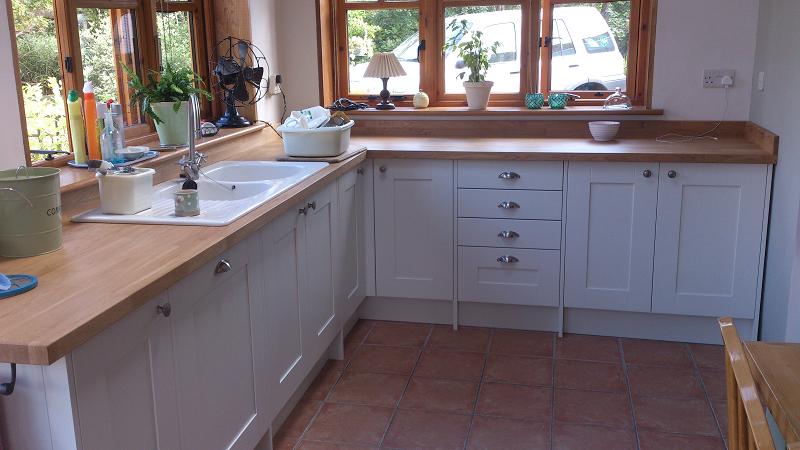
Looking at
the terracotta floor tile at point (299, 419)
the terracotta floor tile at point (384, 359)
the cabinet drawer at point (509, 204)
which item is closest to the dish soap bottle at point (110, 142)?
the terracotta floor tile at point (299, 419)

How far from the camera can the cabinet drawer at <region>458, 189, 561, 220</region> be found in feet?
11.1

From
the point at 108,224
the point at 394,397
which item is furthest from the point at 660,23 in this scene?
the point at 108,224

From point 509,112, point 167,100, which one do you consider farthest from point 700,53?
point 167,100

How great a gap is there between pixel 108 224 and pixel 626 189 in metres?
2.14

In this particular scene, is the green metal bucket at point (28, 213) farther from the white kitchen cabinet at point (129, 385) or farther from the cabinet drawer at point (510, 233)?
the cabinet drawer at point (510, 233)

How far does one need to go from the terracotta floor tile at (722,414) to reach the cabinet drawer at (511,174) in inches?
42.6

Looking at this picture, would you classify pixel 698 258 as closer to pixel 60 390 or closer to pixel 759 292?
pixel 759 292

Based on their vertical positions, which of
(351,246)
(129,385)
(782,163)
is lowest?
(351,246)

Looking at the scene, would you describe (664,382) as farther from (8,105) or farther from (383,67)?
(8,105)

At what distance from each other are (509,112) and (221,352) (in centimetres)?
226

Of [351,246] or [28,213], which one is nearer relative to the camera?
[28,213]

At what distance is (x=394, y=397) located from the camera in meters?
2.93

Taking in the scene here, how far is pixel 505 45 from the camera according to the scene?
3979mm

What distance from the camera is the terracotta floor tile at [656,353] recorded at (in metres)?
3.24
